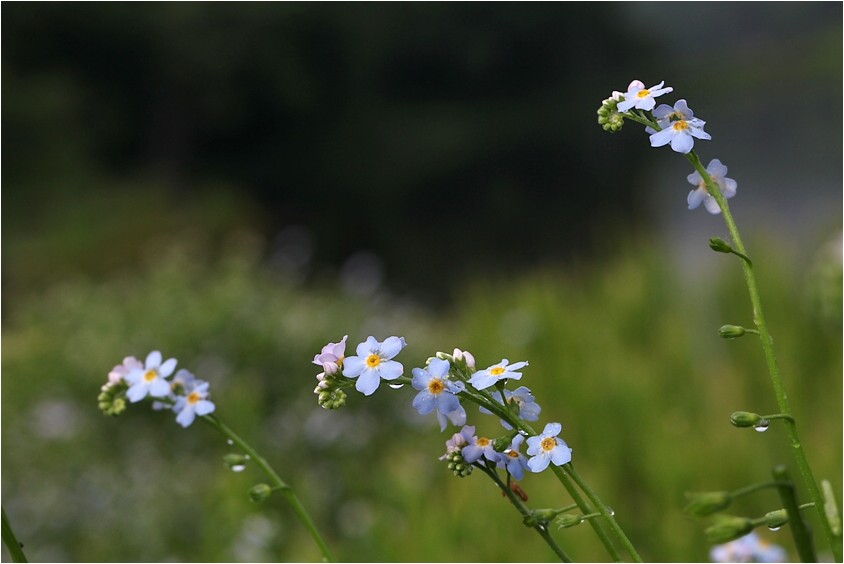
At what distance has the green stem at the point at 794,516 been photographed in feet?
1.57

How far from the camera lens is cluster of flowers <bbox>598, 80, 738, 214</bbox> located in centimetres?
54

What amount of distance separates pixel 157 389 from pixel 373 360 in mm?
197

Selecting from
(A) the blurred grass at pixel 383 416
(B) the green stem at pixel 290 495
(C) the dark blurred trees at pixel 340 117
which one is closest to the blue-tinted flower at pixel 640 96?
(B) the green stem at pixel 290 495

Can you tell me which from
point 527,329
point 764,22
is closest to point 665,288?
point 527,329

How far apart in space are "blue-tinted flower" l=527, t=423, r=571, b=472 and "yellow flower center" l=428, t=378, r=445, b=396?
5cm

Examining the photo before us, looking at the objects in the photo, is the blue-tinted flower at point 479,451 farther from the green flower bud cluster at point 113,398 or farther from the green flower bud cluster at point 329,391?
the green flower bud cluster at point 113,398

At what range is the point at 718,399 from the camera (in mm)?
3055

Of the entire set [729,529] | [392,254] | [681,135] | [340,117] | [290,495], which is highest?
[340,117]

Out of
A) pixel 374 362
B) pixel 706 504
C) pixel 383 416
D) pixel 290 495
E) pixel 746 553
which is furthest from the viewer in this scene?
pixel 383 416

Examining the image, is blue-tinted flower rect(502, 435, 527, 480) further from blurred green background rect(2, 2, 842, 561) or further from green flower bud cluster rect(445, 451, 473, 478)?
blurred green background rect(2, 2, 842, 561)

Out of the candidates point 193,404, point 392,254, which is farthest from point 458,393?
point 392,254

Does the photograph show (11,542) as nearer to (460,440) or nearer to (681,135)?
(460,440)

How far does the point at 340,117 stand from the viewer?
15.2 meters

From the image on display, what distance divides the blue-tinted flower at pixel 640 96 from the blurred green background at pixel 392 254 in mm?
1309
